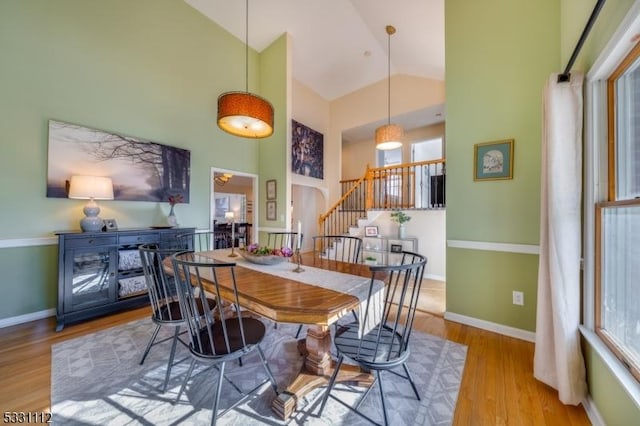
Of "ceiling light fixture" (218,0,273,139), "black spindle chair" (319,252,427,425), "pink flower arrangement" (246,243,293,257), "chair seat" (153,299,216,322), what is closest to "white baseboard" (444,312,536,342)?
"black spindle chair" (319,252,427,425)

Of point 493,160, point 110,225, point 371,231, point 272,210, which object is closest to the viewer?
point 493,160

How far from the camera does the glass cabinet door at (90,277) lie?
2.54 metres

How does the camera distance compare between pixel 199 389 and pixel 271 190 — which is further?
pixel 271 190

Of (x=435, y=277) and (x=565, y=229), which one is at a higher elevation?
(x=565, y=229)

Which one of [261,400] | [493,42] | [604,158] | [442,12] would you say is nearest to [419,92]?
[442,12]

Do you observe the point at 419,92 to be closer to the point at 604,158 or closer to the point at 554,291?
the point at 604,158

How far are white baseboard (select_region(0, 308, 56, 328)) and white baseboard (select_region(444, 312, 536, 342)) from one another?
4558mm

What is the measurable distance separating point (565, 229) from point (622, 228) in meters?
0.24

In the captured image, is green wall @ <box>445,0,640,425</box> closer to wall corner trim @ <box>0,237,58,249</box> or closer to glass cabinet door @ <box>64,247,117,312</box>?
glass cabinet door @ <box>64,247,117,312</box>

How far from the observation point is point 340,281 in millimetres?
1624

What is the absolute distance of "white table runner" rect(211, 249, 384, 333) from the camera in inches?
55.2

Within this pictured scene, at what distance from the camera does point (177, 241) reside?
3395 mm

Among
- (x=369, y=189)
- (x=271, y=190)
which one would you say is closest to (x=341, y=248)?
(x=369, y=189)

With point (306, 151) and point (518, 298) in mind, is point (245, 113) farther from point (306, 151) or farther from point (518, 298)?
point (306, 151)
